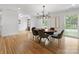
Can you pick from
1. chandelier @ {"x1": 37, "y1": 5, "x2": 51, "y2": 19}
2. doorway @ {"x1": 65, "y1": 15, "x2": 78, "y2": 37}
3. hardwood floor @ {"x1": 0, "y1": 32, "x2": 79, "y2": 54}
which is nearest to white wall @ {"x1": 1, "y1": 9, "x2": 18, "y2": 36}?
hardwood floor @ {"x1": 0, "y1": 32, "x2": 79, "y2": 54}

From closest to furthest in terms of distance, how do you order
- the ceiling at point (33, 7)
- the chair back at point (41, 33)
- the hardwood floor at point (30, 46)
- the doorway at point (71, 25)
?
the ceiling at point (33, 7) < the hardwood floor at point (30, 46) < the doorway at point (71, 25) < the chair back at point (41, 33)

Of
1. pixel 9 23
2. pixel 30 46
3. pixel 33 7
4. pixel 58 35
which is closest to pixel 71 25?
pixel 58 35

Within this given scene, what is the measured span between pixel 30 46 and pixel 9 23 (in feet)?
3.90

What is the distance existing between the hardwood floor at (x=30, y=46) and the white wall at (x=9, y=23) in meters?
0.20

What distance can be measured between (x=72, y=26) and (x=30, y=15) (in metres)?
1.63

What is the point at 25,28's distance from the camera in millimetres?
5055

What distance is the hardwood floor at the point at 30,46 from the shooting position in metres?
4.88

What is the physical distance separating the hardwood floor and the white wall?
0.20m

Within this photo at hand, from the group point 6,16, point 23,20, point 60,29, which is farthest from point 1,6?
point 60,29

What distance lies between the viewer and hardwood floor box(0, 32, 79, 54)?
4875 millimetres

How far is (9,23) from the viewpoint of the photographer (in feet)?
16.8

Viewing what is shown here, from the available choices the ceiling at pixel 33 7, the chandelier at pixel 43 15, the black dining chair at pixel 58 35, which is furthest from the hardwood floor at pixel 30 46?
the ceiling at pixel 33 7

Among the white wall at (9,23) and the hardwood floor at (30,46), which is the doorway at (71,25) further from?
the white wall at (9,23)
